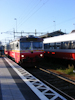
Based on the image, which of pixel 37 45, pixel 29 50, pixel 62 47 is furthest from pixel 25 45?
pixel 62 47

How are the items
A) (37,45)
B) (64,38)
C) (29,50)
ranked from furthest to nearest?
(64,38) < (37,45) < (29,50)

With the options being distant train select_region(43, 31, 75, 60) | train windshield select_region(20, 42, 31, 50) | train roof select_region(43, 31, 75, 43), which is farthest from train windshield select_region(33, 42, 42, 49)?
train roof select_region(43, 31, 75, 43)

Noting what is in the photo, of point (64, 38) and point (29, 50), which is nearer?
point (29, 50)

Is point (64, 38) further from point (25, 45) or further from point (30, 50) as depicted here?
point (25, 45)

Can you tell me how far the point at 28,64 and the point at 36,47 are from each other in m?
1.74

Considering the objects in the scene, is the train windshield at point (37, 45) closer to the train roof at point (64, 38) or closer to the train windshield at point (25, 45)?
the train windshield at point (25, 45)

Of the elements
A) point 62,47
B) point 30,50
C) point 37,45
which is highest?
point 37,45

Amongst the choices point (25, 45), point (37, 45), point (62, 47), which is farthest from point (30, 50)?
point (62, 47)

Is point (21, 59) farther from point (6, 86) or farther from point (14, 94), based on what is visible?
point (14, 94)

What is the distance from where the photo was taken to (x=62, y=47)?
51.3 feet

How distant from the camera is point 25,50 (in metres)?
13.2

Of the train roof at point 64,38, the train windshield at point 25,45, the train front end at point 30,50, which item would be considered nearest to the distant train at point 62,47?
the train roof at point 64,38

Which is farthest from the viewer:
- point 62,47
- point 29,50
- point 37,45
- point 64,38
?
point 62,47

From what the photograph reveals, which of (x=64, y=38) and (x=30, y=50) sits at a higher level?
(x=64, y=38)
